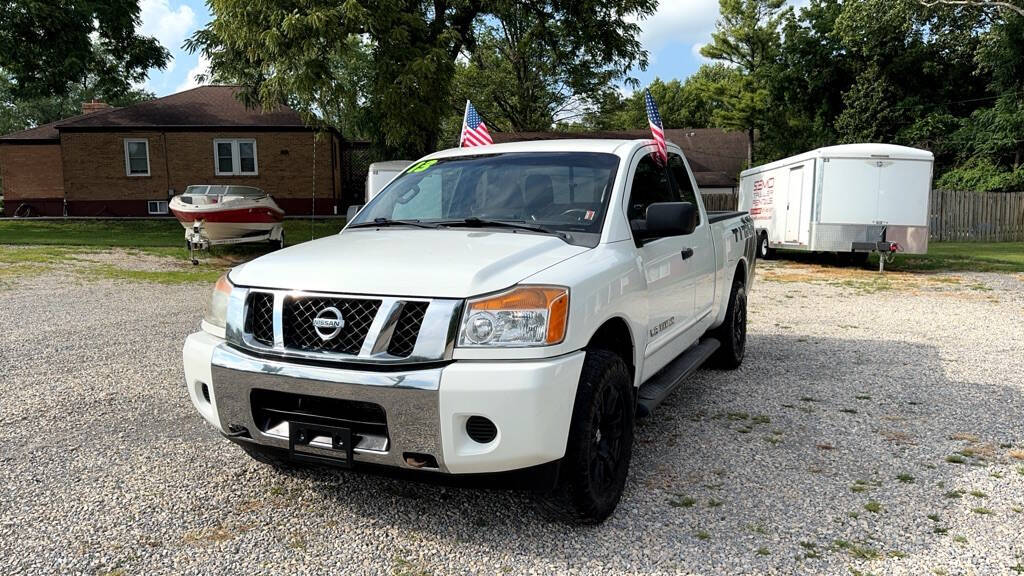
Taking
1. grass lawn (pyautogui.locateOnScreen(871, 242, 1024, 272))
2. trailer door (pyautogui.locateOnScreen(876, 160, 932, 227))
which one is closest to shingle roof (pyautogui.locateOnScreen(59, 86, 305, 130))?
trailer door (pyautogui.locateOnScreen(876, 160, 932, 227))

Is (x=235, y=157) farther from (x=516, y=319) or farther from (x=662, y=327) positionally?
(x=516, y=319)

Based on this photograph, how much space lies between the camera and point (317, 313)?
300 centimetres

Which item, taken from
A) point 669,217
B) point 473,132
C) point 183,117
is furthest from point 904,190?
point 183,117

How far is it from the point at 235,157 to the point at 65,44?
780 cm

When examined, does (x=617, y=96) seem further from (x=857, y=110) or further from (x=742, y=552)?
(x=742, y=552)

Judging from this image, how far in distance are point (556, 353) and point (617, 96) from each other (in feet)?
132

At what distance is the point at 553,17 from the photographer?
2147 centimetres

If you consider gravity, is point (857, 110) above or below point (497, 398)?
above

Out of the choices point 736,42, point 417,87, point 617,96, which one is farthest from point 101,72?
point 736,42

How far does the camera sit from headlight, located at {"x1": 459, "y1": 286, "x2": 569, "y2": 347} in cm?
286

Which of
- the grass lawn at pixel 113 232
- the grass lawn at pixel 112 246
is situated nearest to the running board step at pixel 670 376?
the grass lawn at pixel 112 246

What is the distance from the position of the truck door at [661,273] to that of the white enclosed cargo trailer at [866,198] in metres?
11.5

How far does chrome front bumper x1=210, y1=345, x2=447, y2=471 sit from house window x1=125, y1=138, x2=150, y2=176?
102 feet

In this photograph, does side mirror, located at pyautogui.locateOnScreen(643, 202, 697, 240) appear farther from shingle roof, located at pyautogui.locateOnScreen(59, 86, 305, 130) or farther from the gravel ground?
shingle roof, located at pyautogui.locateOnScreen(59, 86, 305, 130)
